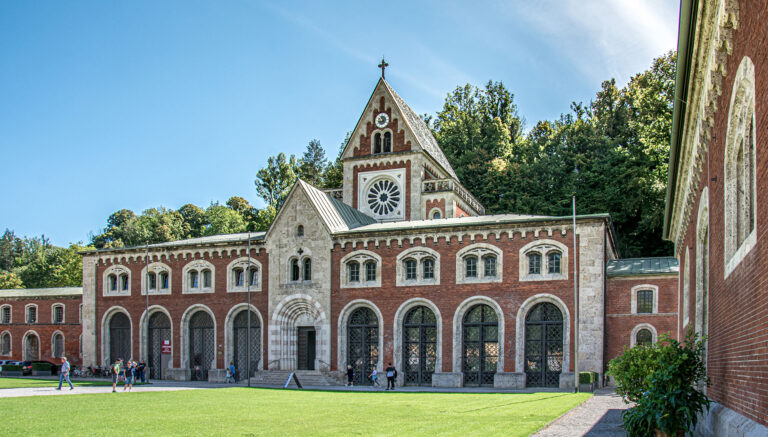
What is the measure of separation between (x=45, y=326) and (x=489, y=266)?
3616 cm

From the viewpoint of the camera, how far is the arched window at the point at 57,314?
54.0m

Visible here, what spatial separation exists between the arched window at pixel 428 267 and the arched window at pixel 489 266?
9.11 ft

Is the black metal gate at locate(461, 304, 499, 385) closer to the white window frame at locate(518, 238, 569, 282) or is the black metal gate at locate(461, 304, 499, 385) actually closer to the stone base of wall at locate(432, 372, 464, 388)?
the stone base of wall at locate(432, 372, 464, 388)

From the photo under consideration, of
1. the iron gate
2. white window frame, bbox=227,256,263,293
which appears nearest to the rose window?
white window frame, bbox=227,256,263,293

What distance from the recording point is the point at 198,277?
143 feet

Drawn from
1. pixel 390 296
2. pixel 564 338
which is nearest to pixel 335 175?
pixel 390 296

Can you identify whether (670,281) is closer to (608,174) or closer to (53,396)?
(608,174)

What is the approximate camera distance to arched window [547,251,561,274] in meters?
35.0

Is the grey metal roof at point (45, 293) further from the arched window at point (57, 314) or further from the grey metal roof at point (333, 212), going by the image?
the grey metal roof at point (333, 212)

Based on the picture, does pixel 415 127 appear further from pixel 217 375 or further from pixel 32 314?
pixel 32 314

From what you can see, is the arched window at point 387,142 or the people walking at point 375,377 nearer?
the people walking at point 375,377

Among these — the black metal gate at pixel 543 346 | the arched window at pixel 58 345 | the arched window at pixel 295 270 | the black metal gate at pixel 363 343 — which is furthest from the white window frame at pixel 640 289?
the arched window at pixel 58 345

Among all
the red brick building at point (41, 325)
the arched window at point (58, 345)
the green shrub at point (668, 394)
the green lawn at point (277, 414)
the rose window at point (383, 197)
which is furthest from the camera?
the arched window at point (58, 345)

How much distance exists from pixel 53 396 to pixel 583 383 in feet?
71.9
